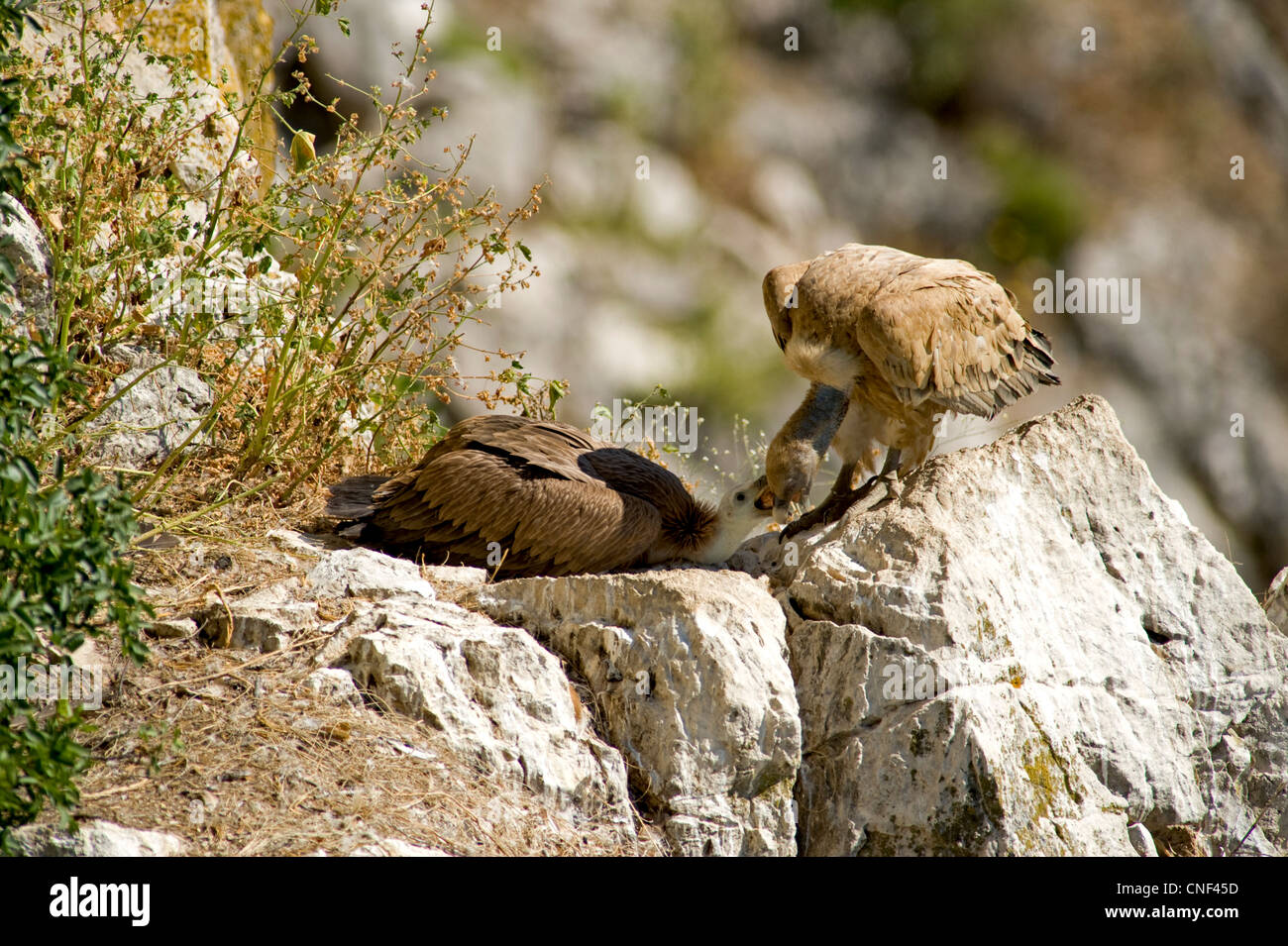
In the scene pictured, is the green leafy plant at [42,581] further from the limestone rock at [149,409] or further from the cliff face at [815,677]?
the limestone rock at [149,409]

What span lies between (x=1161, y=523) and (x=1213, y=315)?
2459 cm

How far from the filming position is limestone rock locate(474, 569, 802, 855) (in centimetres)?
474

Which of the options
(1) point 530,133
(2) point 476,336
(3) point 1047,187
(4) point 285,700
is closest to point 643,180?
(1) point 530,133

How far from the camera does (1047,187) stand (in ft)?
91.9

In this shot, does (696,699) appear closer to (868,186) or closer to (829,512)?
(829,512)

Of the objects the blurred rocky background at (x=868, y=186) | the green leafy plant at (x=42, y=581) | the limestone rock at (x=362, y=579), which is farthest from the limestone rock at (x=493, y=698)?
the blurred rocky background at (x=868, y=186)

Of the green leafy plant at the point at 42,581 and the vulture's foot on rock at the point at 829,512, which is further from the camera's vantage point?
the vulture's foot on rock at the point at 829,512

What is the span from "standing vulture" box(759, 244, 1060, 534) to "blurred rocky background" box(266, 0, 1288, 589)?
1371 centimetres

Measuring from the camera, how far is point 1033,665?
201 inches

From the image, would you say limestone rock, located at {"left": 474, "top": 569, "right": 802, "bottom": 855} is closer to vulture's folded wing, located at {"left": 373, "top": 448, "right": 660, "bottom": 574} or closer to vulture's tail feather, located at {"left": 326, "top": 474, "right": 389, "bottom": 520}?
vulture's folded wing, located at {"left": 373, "top": 448, "right": 660, "bottom": 574}

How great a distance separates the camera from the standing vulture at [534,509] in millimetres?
6004

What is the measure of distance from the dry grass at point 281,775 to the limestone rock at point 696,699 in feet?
0.83


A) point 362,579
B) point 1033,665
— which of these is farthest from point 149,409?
point 1033,665

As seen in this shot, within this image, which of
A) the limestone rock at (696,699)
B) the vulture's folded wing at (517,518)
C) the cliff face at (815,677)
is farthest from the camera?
the vulture's folded wing at (517,518)
